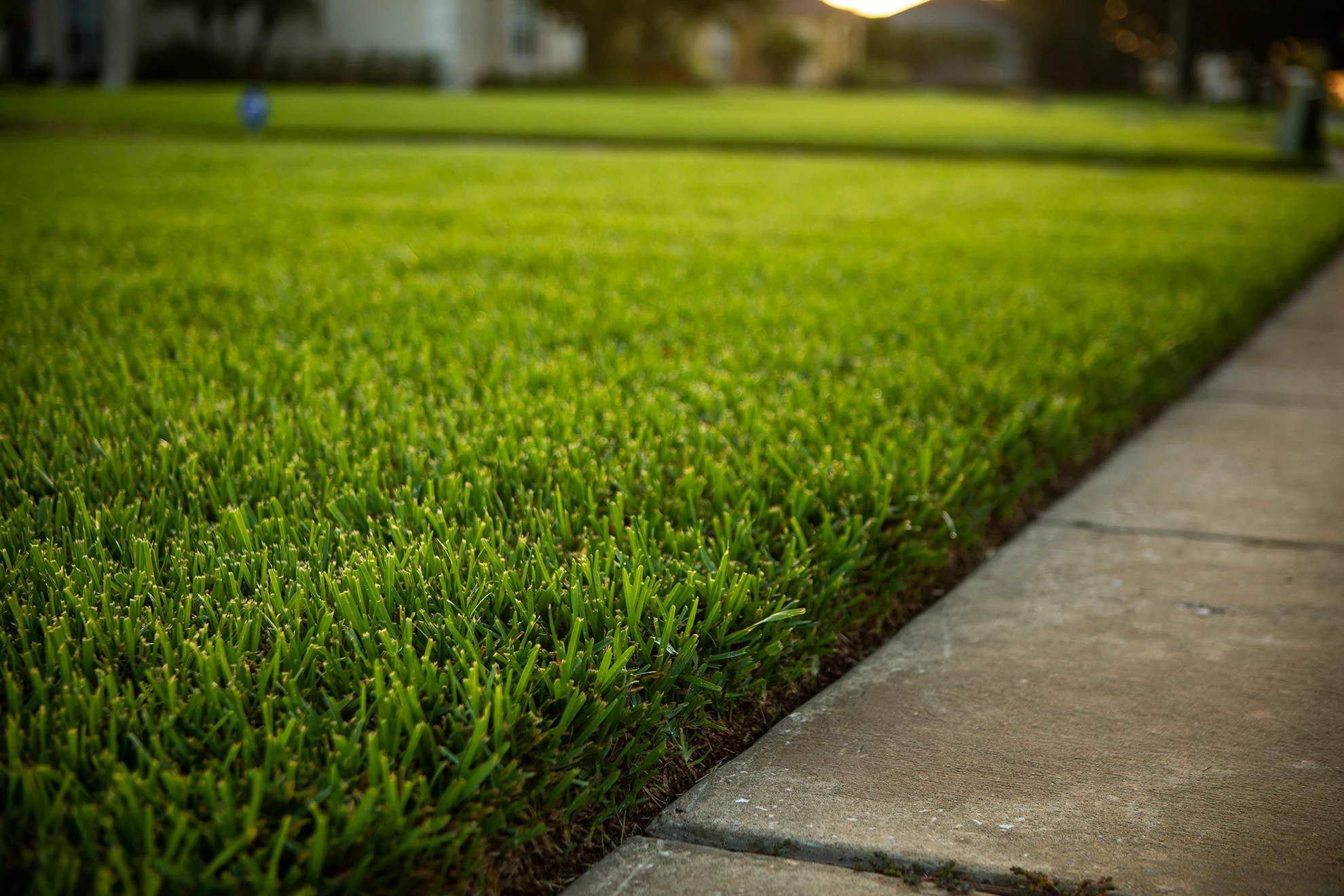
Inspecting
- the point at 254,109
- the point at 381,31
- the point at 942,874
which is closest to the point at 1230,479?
the point at 942,874

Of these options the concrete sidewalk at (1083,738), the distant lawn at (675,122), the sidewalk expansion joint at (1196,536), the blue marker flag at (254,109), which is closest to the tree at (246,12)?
the distant lawn at (675,122)

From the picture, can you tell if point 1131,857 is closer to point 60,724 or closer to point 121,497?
point 60,724

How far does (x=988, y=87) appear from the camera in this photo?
56281 mm

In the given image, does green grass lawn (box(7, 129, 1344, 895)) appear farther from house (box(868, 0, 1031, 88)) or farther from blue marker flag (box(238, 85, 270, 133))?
house (box(868, 0, 1031, 88))

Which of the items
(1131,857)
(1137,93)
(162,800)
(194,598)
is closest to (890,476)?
(1131,857)

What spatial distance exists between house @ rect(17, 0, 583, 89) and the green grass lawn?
996 inches

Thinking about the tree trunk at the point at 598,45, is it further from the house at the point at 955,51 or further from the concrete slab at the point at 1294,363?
the concrete slab at the point at 1294,363

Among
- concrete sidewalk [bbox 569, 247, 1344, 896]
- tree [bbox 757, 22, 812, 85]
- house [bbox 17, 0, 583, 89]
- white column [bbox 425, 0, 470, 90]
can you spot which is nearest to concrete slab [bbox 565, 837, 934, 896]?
concrete sidewalk [bbox 569, 247, 1344, 896]

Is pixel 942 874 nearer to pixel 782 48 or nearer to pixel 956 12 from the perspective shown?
pixel 782 48

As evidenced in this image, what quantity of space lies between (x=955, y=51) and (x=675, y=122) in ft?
160

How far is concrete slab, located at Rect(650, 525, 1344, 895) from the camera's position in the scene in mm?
1430

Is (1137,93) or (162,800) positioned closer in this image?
(162,800)

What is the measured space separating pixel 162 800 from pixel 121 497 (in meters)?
1.07

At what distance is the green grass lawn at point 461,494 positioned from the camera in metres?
1.33
